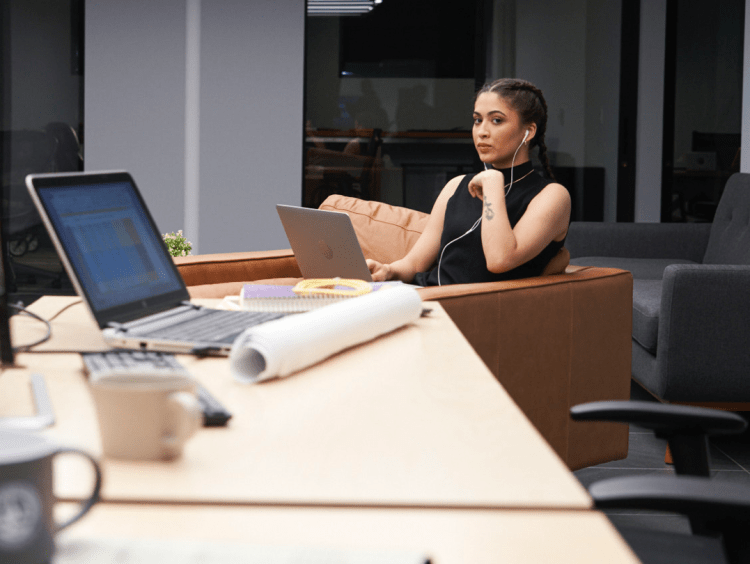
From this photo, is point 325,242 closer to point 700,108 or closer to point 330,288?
point 330,288

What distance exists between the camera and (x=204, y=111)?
5.48m

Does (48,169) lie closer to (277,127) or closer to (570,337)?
(277,127)

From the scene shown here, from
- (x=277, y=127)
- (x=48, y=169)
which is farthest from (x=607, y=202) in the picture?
(x=48, y=169)

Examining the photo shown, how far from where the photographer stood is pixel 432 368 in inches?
44.5

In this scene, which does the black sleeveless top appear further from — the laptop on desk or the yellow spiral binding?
the yellow spiral binding

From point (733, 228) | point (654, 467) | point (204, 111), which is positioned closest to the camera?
point (654, 467)

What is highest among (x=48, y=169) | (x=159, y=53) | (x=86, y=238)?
(x=159, y=53)

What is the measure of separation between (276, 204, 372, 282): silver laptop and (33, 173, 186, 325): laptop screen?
536 millimetres

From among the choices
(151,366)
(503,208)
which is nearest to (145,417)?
(151,366)

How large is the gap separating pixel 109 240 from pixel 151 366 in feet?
1.22

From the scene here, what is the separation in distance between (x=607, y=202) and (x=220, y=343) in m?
5.16

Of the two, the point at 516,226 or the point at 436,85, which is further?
the point at 436,85

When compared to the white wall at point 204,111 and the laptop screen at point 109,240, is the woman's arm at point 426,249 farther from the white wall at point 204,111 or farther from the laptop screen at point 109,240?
the white wall at point 204,111

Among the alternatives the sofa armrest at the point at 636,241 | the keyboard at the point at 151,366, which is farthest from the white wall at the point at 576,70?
the keyboard at the point at 151,366
